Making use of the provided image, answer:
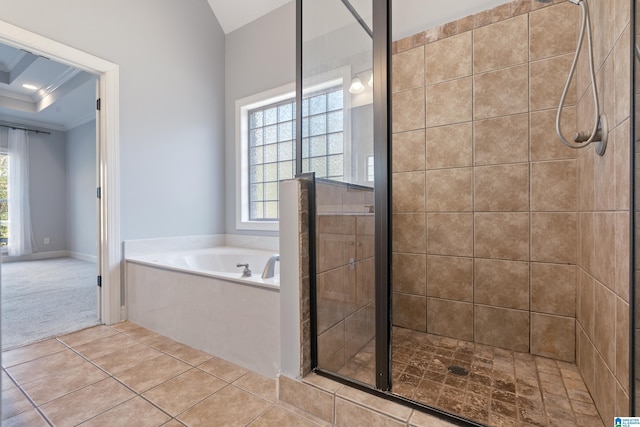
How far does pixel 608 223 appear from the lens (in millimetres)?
→ 1159

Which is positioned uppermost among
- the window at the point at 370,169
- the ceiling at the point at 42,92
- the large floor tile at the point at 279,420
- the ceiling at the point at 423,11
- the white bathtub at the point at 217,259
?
the ceiling at the point at 42,92

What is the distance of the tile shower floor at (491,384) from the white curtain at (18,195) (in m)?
6.23

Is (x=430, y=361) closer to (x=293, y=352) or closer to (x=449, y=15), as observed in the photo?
(x=293, y=352)

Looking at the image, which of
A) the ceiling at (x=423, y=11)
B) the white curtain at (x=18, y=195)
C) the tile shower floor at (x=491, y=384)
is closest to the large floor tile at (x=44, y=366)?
the tile shower floor at (x=491, y=384)

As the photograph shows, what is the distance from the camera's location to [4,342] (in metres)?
1.99

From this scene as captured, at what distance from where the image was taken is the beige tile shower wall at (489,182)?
1.70m

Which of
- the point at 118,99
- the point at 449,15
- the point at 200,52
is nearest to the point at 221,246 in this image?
the point at 118,99

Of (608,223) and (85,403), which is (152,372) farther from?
(608,223)

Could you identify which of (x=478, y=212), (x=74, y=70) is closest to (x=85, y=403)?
(x=478, y=212)

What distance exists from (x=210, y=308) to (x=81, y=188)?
5.06 metres

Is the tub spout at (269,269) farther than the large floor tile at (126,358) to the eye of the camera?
Yes

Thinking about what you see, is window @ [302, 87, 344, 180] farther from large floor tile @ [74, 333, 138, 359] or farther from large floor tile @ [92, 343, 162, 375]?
large floor tile @ [74, 333, 138, 359]

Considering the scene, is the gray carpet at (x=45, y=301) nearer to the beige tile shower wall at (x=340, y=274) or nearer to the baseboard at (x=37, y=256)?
the baseboard at (x=37, y=256)

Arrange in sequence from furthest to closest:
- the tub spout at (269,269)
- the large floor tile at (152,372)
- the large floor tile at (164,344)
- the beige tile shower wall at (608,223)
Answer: the large floor tile at (164,344)
the tub spout at (269,269)
the large floor tile at (152,372)
the beige tile shower wall at (608,223)
